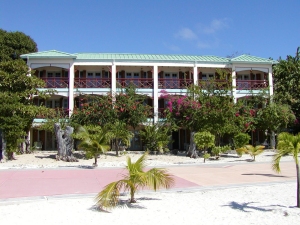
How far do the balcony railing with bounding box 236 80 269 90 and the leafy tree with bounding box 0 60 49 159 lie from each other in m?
18.4

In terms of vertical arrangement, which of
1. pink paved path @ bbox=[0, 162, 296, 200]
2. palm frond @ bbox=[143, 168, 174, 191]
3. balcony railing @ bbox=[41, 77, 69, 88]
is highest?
balcony railing @ bbox=[41, 77, 69, 88]

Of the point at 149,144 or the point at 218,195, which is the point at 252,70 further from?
the point at 218,195

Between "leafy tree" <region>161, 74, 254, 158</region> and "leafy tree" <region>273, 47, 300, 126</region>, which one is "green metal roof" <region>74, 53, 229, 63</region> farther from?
"leafy tree" <region>161, 74, 254, 158</region>

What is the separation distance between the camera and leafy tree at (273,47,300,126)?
1145 inches

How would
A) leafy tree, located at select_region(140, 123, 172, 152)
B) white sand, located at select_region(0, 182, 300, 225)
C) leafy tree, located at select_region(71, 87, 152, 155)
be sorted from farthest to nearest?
leafy tree, located at select_region(140, 123, 172, 152) < leafy tree, located at select_region(71, 87, 152, 155) < white sand, located at select_region(0, 182, 300, 225)

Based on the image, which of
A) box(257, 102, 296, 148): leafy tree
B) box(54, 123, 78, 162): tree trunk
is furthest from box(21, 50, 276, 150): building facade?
box(54, 123, 78, 162): tree trunk

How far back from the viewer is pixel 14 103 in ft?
61.0

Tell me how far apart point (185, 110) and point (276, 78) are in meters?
14.2

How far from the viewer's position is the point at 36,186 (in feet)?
35.2

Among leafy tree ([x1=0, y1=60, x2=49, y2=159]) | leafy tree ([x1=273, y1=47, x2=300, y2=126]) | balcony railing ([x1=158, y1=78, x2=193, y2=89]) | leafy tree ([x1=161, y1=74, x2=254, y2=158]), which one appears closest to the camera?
leafy tree ([x1=0, y1=60, x2=49, y2=159])

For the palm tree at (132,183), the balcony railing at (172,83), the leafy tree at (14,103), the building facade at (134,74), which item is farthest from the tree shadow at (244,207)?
the balcony railing at (172,83)

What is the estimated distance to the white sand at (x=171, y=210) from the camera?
6.78 meters

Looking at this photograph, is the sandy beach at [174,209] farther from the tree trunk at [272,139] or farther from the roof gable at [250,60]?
the roof gable at [250,60]

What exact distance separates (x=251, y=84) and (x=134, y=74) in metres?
11.3
